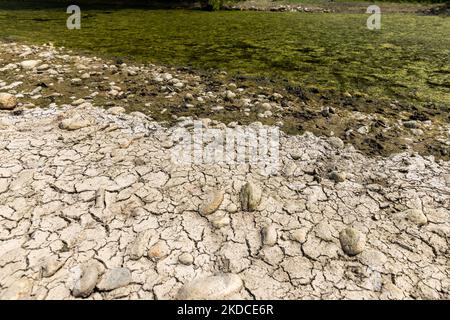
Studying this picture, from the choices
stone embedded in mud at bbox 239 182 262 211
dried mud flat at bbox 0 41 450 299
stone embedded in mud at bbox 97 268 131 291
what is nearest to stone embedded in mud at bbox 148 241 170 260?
dried mud flat at bbox 0 41 450 299

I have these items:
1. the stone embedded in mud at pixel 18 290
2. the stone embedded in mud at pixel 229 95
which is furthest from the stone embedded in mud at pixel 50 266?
the stone embedded in mud at pixel 229 95

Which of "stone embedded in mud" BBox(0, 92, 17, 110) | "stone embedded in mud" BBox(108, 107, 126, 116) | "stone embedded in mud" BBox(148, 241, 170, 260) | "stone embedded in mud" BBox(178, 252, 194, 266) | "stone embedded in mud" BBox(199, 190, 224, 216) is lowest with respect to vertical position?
"stone embedded in mud" BBox(178, 252, 194, 266)

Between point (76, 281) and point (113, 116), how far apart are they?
2.89 metres

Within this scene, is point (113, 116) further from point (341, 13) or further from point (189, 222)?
point (341, 13)

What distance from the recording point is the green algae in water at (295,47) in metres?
6.43

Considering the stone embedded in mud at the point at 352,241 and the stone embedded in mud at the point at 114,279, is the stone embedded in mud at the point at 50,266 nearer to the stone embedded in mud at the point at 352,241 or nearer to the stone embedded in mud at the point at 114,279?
the stone embedded in mud at the point at 114,279

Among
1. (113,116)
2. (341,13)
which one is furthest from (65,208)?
(341,13)

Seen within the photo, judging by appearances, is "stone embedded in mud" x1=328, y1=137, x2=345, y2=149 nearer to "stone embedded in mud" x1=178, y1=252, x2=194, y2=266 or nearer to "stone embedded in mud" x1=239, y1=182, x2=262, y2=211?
"stone embedded in mud" x1=239, y1=182, x2=262, y2=211

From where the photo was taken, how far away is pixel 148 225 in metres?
3.04

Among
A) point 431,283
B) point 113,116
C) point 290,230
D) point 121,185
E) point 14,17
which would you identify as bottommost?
point 431,283

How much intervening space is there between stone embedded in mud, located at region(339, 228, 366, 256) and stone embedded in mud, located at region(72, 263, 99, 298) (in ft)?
7.18

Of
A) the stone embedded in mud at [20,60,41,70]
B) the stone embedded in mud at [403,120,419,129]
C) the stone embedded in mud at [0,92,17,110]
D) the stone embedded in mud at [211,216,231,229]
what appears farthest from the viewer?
the stone embedded in mud at [20,60,41,70]

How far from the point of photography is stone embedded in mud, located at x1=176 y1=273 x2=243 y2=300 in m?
2.39

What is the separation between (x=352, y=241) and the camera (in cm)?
283
